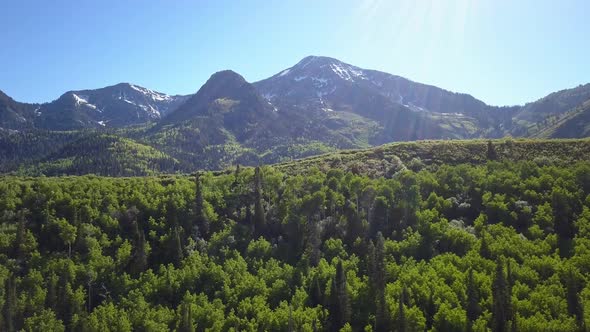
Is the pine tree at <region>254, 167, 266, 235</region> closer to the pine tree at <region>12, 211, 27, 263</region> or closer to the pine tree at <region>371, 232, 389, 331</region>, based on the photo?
the pine tree at <region>371, 232, 389, 331</region>

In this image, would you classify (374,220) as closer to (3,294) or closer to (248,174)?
(248,174)

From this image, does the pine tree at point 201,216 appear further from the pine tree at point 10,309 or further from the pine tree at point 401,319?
the pine tree at point 401,319

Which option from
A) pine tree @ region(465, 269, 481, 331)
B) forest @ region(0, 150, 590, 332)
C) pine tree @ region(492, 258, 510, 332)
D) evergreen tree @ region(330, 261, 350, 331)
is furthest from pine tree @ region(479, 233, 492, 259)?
evergreen tree @ region(330, 261, 350, 331)

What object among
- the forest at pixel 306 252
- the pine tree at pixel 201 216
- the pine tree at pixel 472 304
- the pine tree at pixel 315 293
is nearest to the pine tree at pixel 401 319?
the forest at pixel 306 252

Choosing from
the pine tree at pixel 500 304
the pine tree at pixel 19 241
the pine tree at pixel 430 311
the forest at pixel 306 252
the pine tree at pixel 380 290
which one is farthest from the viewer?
the pine tree at pixel 19 241

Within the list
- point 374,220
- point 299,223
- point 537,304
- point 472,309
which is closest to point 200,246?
point 299,223

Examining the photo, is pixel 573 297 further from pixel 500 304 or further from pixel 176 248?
pixel 176 248
